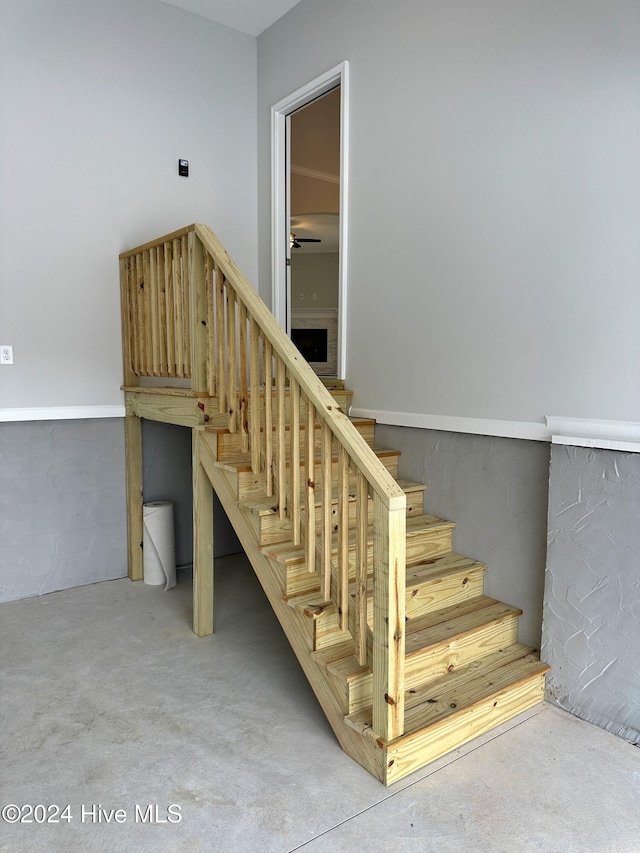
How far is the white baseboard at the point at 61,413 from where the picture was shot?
3.27 meters

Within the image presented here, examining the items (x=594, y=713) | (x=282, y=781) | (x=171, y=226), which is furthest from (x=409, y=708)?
(x=171, y=226)

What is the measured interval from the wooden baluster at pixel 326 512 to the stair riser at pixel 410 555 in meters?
0.21

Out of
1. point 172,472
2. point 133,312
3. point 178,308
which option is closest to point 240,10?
point 133,312

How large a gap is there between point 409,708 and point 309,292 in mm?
8967

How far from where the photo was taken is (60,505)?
3.51 m

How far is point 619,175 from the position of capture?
217 centimetres

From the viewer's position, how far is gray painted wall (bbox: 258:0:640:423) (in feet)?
7.25

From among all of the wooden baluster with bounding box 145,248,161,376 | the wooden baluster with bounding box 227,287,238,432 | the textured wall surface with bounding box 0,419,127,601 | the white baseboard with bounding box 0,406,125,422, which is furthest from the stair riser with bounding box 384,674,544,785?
the white baseboard with bounding box 0,406,125,422

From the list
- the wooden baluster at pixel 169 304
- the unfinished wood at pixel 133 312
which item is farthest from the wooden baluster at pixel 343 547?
the unfinished wood at pixel 133 312

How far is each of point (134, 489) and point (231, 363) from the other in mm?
1416

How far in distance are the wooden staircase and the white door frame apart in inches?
24.6

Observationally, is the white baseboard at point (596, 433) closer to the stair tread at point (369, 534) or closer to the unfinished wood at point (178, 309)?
the stair tread at point (369, 534)

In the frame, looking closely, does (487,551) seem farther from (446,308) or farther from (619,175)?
(619,175)

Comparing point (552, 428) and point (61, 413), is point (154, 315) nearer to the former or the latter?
point (61, 413)
